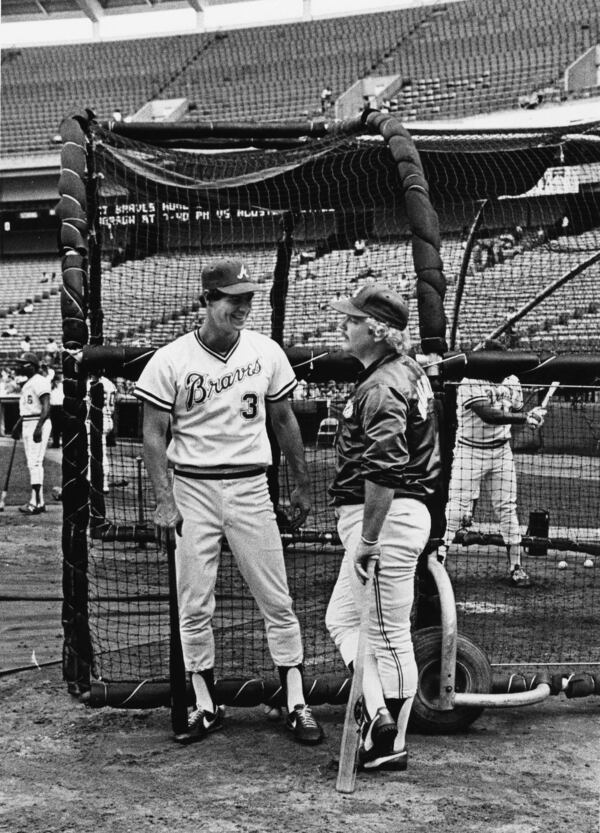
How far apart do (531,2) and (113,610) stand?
108 ft

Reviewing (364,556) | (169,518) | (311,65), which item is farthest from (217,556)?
(311,65)

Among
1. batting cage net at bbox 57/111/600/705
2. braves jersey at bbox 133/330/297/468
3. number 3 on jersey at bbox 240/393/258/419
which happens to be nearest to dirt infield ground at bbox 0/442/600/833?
batting cage net at bbox 57/111/600/705

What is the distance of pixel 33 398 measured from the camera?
1196 centimetres

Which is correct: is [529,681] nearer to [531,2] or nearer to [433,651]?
Result: [433,651]

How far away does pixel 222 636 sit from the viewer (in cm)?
596

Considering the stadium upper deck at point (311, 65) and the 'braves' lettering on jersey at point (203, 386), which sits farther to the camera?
the stadium upper deck at point (311, 65)

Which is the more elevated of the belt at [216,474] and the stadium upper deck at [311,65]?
the stadium upper deck at [311,65]

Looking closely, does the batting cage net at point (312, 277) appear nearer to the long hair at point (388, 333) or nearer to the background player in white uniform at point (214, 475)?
the background player in white uniform at point (214, 475)

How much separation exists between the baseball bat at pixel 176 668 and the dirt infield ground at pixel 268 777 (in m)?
0.11

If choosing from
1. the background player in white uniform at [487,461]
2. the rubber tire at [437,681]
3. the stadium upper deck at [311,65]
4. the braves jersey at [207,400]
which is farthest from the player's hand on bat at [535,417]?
the stadium upper deck at [311,65]

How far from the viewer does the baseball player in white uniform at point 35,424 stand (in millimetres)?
11406

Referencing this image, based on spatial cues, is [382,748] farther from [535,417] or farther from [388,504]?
[535,417]

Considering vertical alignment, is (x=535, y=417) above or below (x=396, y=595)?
above

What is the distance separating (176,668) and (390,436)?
1411 millimetres
